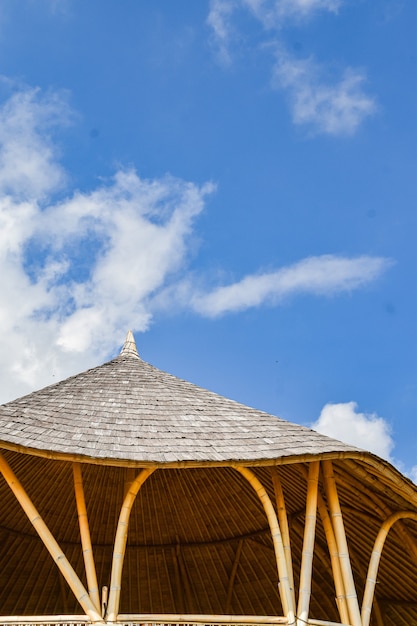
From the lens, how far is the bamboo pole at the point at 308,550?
277 inches

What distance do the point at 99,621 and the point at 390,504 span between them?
406 centimetres

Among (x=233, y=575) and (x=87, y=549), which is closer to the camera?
(x=87, y=549)

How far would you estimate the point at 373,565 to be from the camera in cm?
784

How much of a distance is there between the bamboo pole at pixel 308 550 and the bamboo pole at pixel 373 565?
690 millimetres

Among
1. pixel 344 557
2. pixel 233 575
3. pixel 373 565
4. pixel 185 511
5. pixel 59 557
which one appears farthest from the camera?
pixel 233 575

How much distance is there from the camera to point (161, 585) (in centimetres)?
1267

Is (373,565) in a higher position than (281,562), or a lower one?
higher

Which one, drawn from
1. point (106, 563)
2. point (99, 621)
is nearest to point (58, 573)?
point (106, 563)

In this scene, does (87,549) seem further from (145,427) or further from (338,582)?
(338,582)

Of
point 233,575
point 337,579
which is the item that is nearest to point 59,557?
point 337,579

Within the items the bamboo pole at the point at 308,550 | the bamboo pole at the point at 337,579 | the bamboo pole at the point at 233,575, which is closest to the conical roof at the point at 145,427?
the bamboo pole at the point at 308,550

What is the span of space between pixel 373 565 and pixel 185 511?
511cm

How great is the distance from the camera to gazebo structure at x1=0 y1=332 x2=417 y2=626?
7062 mm

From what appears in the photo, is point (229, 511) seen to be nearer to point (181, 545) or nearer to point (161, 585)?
point (181, 545)
